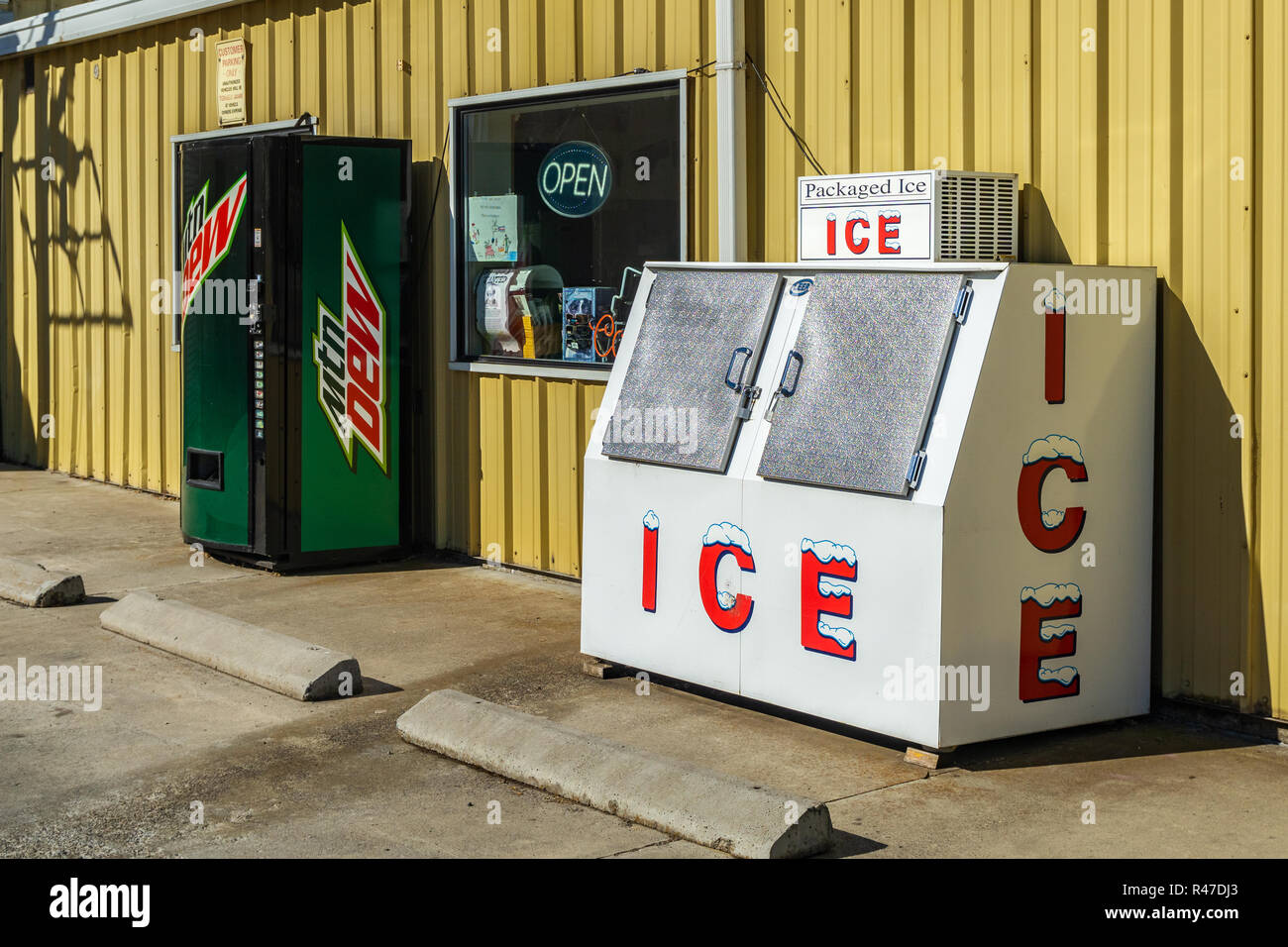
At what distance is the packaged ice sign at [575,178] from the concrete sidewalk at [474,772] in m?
2.40

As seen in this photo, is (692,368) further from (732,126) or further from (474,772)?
(474,772)

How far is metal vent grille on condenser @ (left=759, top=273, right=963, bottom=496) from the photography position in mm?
5695

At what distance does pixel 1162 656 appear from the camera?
6191mm

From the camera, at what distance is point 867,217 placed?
6469mm

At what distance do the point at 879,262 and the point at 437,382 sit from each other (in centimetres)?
438

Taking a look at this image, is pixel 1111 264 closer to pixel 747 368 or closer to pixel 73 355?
pixel 747 368

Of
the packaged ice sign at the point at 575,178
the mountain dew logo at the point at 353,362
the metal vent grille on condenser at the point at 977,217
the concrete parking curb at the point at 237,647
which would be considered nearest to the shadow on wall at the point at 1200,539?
the metal vent grille on condenser at the point at 977,217

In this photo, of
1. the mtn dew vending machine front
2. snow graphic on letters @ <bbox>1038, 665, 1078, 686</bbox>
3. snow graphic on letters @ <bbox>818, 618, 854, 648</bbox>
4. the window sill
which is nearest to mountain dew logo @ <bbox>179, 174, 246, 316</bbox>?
the mtn dew vending machine front

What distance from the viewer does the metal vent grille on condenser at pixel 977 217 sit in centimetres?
625

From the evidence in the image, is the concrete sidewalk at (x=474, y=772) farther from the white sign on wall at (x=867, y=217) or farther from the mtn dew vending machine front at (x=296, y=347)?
the white sign on wall at (x=867, y=217)

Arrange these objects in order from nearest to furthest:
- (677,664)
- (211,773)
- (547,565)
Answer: (211,773) → (677,664) → (547,565)

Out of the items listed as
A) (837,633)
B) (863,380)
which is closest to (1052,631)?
(837,633)
